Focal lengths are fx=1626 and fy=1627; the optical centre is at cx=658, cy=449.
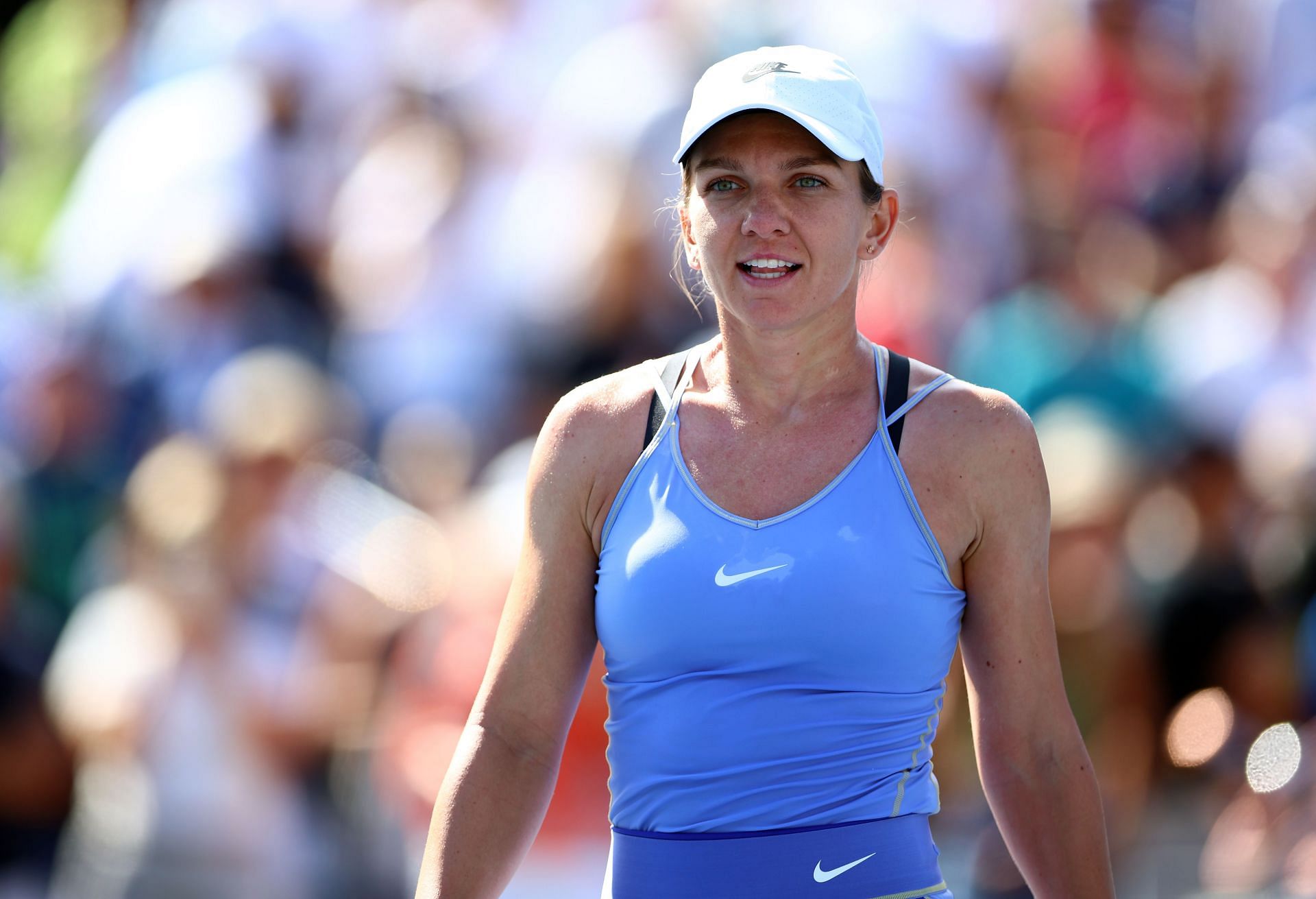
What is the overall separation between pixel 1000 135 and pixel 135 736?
11.1 feet

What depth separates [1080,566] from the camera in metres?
4.21

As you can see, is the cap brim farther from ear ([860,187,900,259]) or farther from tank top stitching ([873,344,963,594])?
tank top stitching ([873,344,963,594])

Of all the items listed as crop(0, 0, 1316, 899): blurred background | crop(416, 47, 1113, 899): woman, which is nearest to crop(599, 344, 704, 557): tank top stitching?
crop(416, 47, 1113, 899): woman

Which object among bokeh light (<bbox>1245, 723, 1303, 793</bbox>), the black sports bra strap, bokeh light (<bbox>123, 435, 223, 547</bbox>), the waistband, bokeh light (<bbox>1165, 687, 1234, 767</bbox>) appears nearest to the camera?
the waistband

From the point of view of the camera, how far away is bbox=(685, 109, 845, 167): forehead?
6.77ft

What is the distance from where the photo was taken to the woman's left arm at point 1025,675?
81.7 inches

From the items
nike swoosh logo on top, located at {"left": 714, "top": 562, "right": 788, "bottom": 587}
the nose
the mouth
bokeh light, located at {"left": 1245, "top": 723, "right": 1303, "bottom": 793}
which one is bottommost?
bokeh light, located at {"left": 1245, "top": 723, "right": 1303, "bottom": 793}

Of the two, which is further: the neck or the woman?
the neck

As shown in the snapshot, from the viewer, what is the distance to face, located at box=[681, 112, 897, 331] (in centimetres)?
207

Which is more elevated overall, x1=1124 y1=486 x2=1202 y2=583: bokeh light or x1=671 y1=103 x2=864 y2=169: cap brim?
x1=671 y1=103 x2=864 y2=169: cap brim

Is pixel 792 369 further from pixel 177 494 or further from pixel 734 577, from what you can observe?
pixel 177 494

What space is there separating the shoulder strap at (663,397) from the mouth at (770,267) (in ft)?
0.72

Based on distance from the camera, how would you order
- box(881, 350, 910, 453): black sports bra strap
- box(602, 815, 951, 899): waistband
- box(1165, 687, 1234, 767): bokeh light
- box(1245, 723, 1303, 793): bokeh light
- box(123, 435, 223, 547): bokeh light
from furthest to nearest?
box(123, 435, 223, 547): bokeh light
box(1165, 687, 1234, 767): bokeh light
box(1245, 723, 1303, 793): bokeh light
box(881, 350, 910, 453): black sports bra strap
box(602, 815, 951, 899): waistband

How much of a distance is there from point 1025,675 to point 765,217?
0.68m
